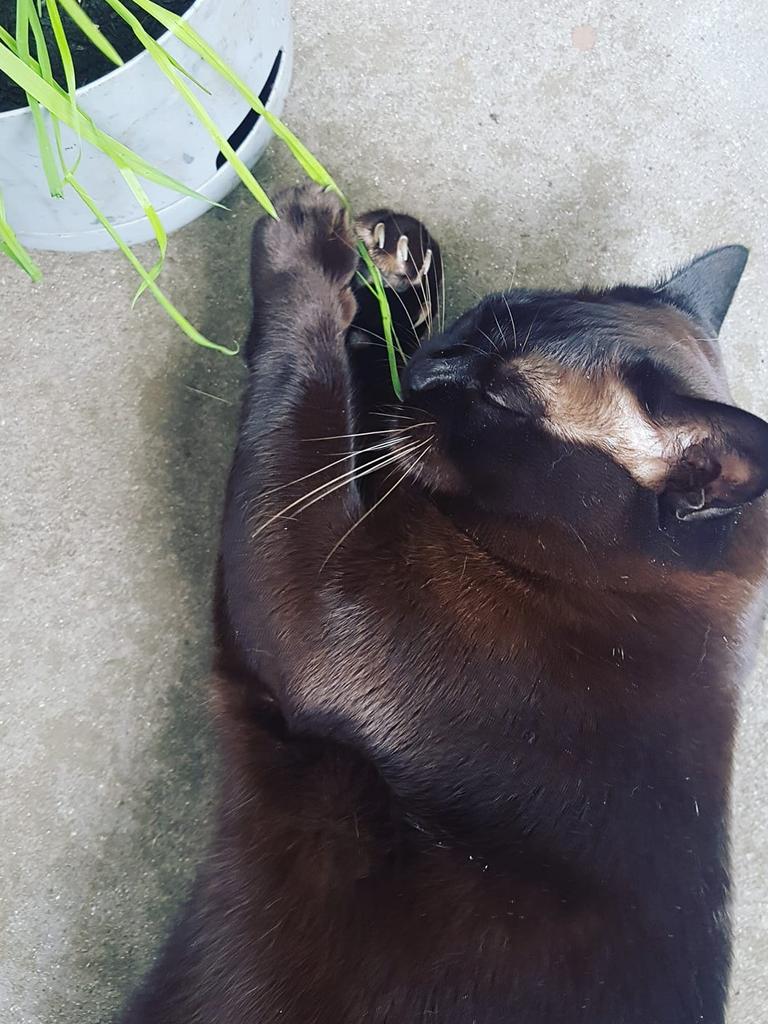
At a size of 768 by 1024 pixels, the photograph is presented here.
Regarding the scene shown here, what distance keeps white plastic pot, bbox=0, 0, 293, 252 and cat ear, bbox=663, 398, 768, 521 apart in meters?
0.80

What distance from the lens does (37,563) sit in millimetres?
1614

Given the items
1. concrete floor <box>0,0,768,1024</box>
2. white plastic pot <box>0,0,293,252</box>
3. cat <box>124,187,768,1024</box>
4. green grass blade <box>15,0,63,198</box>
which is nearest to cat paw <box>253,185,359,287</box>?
cat <box>124,187,768,1024</box>

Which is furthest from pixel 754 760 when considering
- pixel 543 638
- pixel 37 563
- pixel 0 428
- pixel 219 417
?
pixel 0 428

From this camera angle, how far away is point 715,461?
109 cm

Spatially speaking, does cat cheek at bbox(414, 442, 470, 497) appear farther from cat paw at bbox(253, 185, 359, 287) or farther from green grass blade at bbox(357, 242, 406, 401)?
cat paw at bbox(253, 185, 359, 287)

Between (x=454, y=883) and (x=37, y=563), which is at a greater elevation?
(x=454, y=883)

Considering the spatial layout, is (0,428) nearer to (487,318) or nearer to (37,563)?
(37,563)

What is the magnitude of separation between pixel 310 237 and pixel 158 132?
292 mm

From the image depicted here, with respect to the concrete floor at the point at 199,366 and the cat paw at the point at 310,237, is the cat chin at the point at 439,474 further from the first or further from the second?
the concrete floor at the point at 199,366

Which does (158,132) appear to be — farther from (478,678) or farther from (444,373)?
(478,678)

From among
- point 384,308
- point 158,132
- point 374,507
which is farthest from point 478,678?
point 158,132

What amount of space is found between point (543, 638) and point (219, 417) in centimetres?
79

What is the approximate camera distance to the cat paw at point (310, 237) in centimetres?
139

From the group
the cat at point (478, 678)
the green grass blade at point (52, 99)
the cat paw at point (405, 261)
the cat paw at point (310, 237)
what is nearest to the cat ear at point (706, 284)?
the cat at point (478, 678)
